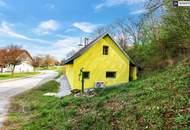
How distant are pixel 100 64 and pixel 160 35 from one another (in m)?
5.78

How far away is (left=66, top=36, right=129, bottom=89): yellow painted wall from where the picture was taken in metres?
23.1

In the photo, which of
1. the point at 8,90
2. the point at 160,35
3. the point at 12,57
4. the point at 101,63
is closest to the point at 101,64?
the point at 101,63

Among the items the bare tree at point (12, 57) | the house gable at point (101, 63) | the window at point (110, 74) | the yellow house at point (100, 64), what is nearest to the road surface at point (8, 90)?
the yellow house at point (100, 64)

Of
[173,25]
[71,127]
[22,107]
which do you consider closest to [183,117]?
[71,127]

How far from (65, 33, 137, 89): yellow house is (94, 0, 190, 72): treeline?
247 centimetres

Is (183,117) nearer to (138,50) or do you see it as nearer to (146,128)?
(146,128)

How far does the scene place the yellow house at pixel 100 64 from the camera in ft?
75.6

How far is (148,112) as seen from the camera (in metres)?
6.78

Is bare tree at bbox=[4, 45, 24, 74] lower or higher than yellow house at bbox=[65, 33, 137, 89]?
higher

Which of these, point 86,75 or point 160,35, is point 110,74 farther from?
point 160,35

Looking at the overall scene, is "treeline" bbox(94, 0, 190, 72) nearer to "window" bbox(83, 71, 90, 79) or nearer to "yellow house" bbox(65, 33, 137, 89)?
"yellow house" bbox(65, 33, 137, 89)

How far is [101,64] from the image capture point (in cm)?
2378

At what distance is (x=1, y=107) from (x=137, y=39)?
23372 mm

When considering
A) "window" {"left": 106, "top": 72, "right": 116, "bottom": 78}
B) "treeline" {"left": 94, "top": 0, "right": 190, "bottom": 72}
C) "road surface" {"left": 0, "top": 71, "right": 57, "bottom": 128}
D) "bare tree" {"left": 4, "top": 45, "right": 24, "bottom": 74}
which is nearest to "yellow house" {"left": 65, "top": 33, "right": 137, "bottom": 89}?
"window" {"left": 106, "top": 72, "right": 116, "bottom": 78}
